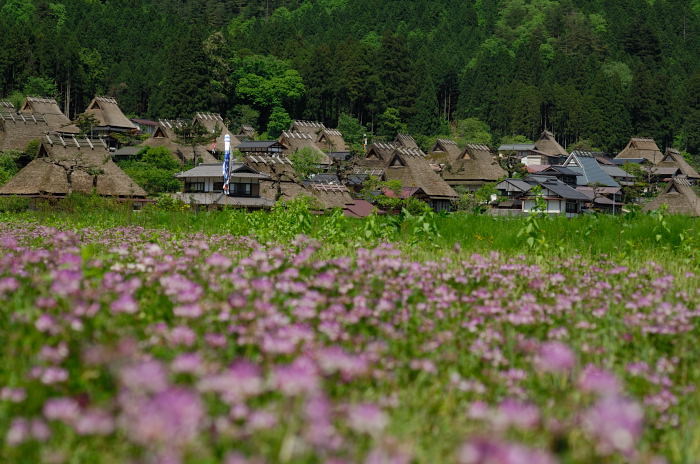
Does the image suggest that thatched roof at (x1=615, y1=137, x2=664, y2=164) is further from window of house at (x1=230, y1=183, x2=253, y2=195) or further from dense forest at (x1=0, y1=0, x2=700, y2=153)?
window of house at (x1=230, y1=183, x2=253, y2=195)

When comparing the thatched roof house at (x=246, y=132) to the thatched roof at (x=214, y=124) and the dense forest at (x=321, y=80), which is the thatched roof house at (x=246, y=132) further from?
the thatched roof at (x=214, y=124)

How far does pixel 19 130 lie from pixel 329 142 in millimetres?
22125

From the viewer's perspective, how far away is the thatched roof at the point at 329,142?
180ft

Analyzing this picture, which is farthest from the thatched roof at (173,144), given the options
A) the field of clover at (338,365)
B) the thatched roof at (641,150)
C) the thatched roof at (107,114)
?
the field of clover at (338,365)

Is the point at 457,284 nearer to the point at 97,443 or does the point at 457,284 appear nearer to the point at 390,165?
the point at 97,443

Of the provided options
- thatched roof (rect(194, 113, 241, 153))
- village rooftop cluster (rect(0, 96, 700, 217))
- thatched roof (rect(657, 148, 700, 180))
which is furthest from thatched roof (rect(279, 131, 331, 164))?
thatched roof (rect(657, 148, 700, 180))

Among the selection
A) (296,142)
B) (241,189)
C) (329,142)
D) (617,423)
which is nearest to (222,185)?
(241,189)

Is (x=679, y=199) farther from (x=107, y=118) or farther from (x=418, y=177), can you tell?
(x=107, y=118)

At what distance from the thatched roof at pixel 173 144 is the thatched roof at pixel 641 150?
35.1m

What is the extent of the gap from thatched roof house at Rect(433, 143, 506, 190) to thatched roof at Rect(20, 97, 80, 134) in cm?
2433

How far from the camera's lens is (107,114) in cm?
5172

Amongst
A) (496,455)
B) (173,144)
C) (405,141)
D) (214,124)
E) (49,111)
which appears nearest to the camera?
(496,455)

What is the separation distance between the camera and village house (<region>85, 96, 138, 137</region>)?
51000 millimetres

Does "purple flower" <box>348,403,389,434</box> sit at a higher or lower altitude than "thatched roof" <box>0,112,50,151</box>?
lower
